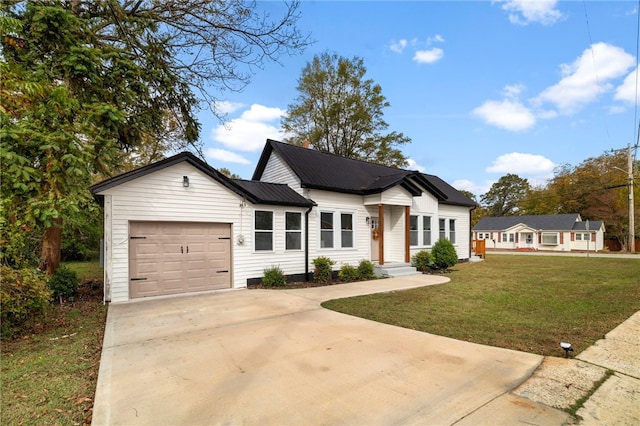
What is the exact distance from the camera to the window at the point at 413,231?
14.6 m

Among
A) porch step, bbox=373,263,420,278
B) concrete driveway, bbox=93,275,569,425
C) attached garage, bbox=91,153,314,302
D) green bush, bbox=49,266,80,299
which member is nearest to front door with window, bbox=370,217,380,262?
porch step, bbox=373,263,420,278

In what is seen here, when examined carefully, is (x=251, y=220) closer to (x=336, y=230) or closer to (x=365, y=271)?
(x=336, y=230)

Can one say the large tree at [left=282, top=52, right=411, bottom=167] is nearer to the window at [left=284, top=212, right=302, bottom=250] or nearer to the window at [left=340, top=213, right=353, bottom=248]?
the window at [left=340, top=213, right=353, bottom=248]

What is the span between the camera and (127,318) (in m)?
6.32

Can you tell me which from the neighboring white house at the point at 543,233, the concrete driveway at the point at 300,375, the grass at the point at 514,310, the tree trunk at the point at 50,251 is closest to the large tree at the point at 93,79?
the tree trunk at the point at 50,251

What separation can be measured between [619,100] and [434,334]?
13.0m

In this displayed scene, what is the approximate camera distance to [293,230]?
1119cm

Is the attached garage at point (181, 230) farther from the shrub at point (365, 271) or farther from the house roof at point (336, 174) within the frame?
the shrub at point (365, 271)

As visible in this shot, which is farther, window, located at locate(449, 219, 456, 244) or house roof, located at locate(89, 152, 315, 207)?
window, located at locate(449, 219, 456, 244)

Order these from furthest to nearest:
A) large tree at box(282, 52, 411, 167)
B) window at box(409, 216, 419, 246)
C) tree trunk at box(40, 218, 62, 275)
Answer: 1. large tree at box(282, 52, 411, 167)
2. window at box(409, 216, 419, 246)
3. tree trunk at box(40, 218, 62, 275)

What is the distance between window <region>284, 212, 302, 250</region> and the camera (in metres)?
11.0

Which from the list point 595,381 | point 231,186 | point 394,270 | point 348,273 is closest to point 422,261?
point 394,270

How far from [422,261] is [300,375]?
11050 millimetres

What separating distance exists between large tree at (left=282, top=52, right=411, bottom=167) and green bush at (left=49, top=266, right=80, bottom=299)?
22713 mm
